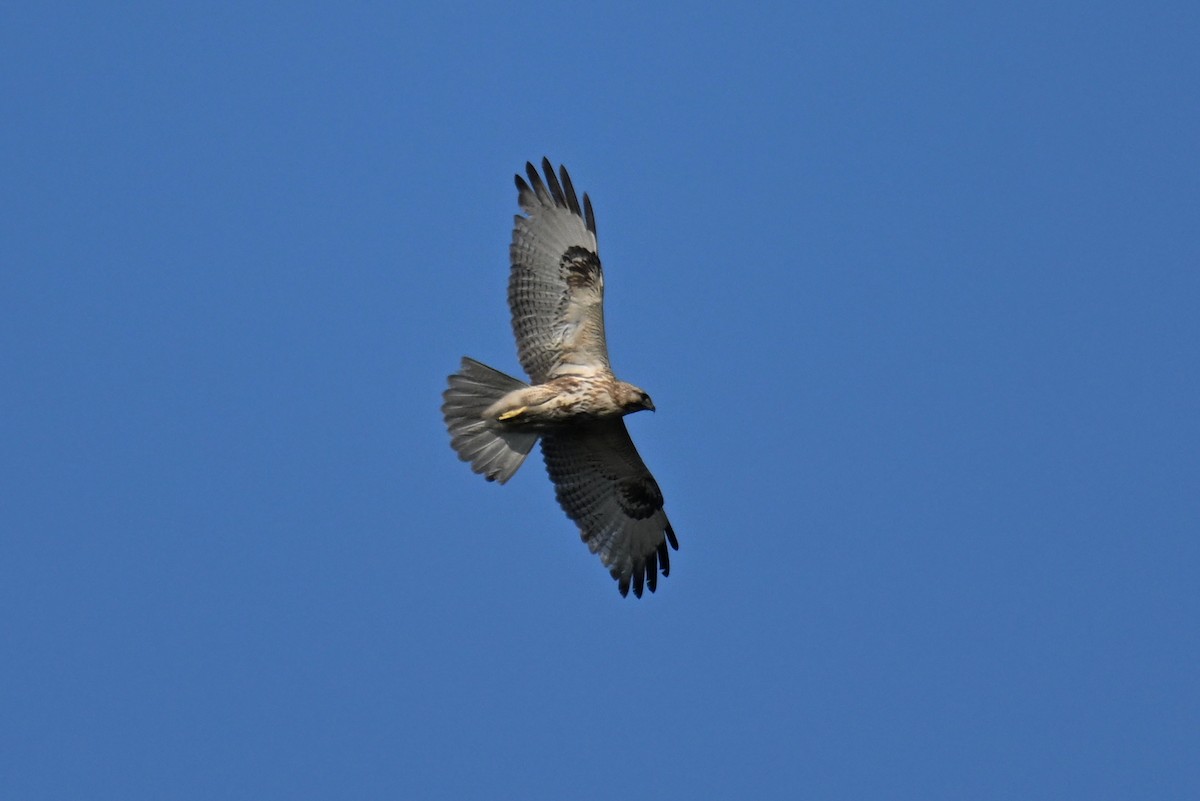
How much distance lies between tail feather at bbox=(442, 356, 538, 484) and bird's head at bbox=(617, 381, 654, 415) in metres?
0.76

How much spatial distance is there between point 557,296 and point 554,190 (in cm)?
86

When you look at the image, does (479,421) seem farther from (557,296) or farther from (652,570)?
(652,570)

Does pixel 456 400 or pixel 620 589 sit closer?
pixel 456 400

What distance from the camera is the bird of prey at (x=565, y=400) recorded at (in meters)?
14.2

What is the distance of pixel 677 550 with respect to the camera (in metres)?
15.5

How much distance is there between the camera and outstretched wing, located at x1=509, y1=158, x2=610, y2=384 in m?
14.5

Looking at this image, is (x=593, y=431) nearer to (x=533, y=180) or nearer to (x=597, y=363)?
(x=597, y=363)

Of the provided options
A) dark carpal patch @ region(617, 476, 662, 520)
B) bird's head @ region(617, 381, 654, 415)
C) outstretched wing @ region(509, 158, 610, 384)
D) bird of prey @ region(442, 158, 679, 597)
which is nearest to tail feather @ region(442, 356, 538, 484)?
bird of prey @ region(442, 158, 679, 597)

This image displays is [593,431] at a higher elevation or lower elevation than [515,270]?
lower

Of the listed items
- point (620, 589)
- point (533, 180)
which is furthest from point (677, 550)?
point (533, 180)

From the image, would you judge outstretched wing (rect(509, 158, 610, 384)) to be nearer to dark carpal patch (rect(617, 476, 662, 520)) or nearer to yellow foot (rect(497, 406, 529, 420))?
yellow foot (rect(497, 406, 529, 420))

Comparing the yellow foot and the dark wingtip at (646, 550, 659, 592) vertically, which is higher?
the yellow foot

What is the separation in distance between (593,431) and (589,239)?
147cm

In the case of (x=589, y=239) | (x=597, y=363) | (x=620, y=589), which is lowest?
(x=620, y=589)
